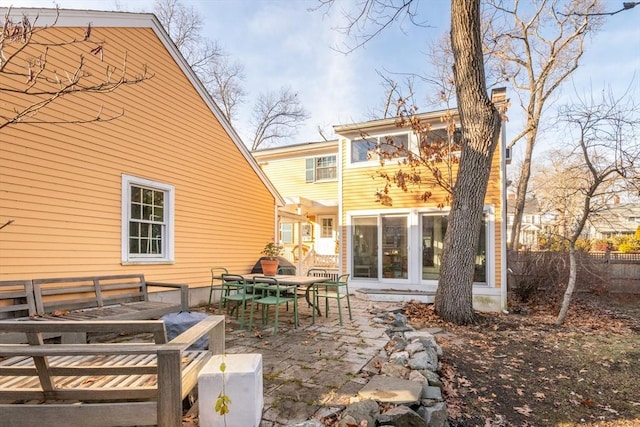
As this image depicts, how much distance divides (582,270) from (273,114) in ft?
61.1

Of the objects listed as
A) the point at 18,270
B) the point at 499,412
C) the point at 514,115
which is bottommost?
the point at 499,412

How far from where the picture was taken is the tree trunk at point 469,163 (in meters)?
6.60

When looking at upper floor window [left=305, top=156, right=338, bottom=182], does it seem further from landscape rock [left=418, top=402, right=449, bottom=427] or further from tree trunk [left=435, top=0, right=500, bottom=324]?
landscape rock [left=418, top=402, right=449, bottom=427]

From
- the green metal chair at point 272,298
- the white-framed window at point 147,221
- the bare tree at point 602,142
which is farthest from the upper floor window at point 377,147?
the white-framed window at point 147,221

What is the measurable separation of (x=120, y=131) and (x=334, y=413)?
5.74m

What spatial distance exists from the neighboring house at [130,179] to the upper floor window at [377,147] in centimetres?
302

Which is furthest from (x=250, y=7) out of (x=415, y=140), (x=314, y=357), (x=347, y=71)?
(x=314, y=357)

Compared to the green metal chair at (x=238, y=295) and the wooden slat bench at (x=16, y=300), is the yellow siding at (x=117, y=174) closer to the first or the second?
the wooden slat bench at (x=16, y=300)

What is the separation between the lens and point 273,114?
75.1 ft

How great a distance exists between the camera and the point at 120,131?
611 cm

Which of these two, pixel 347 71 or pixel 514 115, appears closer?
pixel 347 71

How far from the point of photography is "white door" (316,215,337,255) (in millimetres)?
14891

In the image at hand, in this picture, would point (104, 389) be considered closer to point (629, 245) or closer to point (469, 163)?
point (469, 163)

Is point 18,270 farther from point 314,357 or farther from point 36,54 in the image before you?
point 314,357
